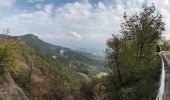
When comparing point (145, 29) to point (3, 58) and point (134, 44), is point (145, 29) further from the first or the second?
point (3, 58)

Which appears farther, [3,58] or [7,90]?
[3,58]

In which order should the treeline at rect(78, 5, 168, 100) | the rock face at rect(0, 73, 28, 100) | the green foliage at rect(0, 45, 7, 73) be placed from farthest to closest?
the green foliage at rect(0, 45, 7, 73)
the rock face at rect(0, 73, 28, 100)
the treeline at rect(78, 5, 168, 100)

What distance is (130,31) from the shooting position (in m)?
52.7

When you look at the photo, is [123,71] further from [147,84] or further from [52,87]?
[52,87]

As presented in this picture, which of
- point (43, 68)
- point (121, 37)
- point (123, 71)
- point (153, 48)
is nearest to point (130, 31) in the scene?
point (121, 37)

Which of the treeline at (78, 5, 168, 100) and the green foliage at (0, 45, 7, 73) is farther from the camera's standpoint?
the green foliage at (0, 45, 7, 73)

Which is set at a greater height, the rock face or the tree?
the tree

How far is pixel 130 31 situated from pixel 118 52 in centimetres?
610

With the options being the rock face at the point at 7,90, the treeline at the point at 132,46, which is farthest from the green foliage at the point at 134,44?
the rock face at the point at 7,90

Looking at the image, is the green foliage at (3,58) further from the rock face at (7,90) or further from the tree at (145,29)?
the tree at (145,29)

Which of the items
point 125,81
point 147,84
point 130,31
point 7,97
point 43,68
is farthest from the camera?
point 43,68

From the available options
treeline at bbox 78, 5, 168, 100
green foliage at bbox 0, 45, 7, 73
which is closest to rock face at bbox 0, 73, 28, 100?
green foliage at bbox 0, 45, 7, 73

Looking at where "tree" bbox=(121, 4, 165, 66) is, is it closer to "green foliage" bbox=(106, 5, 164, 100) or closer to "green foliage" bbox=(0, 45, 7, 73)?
"green foliage" bbox=(106, 5, 164, 100)

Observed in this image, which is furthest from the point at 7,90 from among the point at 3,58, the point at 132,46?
the point at 132,46
